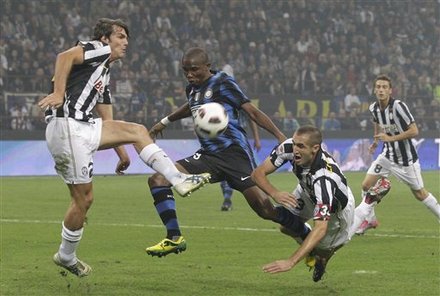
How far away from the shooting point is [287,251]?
1205cm

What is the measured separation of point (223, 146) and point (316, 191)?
2230mm

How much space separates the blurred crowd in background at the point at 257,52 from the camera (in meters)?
29.0

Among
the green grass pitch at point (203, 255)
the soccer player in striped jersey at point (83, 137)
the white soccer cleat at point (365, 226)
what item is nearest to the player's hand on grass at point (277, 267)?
the green grass pitch at point (203, 255)

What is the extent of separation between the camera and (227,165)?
34.8 ft

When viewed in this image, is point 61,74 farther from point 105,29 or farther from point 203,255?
point 203,255

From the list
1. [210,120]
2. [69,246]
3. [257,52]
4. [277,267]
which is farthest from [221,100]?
[257,52]

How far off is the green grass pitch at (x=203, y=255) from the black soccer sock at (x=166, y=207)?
0.52 meters

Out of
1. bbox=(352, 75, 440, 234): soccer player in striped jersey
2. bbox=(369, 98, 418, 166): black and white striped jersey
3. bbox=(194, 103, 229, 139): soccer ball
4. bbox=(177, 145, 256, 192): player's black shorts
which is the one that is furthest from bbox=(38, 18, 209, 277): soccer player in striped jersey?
bbox=(369, 98, 418, 166): black and white striped jersey

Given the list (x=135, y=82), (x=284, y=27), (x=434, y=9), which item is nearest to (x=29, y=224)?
(x=135, y=82)

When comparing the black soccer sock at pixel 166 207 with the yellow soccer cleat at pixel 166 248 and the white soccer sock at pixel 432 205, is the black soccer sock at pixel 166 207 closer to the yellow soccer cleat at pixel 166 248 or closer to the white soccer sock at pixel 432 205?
the yellow soccer cleat at pixel 166 248

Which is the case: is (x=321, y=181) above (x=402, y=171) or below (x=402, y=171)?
above

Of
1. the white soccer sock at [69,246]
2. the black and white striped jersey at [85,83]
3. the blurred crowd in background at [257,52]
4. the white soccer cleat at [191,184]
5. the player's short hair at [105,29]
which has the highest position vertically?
the player's short hair at [105,29]

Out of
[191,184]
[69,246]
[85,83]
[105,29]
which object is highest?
[105,29]

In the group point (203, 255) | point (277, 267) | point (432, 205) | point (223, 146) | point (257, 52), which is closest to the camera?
point (277, 267)
